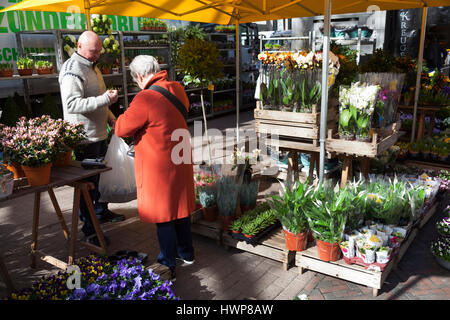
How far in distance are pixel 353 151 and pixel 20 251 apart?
3152 millimetres

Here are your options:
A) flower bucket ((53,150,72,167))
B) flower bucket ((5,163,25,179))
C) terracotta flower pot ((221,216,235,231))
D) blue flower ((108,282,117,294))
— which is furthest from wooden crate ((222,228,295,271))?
flower bucket ((5,163,25,179))

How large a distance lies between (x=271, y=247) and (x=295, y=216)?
0.41 metres

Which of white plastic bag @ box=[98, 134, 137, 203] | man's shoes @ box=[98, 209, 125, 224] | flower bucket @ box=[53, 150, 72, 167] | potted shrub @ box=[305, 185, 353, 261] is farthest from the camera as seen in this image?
man's shoes @ box=[98, 209, 125, 224]

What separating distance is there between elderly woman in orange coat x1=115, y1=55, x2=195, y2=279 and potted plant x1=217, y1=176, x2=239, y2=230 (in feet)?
1.94

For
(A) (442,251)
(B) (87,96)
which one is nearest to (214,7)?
(B) (87,96)

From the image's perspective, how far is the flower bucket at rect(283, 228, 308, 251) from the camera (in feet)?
9.56

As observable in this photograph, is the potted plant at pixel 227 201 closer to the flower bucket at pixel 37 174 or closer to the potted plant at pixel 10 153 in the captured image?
the flower bucket at pixel 37 174

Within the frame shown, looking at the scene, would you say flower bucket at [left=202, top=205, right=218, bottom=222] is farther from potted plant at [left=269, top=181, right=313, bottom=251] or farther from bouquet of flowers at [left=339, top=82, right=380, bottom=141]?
bouquet of flowers at [left=339, top=82, right=380, bottom=141]

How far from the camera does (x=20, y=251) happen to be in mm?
3438

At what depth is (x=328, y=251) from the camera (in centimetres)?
278

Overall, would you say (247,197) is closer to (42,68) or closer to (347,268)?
(347,268)

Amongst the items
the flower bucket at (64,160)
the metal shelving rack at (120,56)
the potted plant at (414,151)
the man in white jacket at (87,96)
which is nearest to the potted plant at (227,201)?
the man in white jacket at (87,96)

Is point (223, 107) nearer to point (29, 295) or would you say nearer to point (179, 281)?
point (179, 281)
